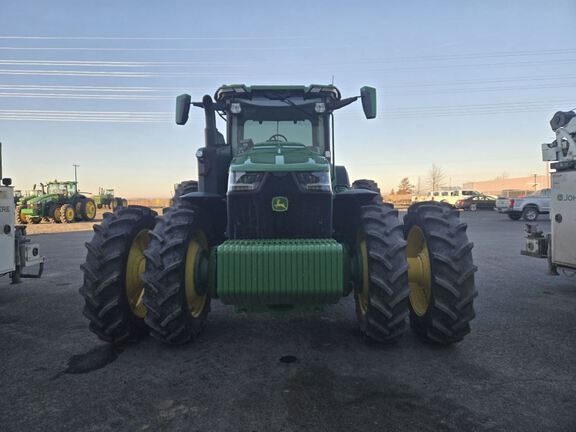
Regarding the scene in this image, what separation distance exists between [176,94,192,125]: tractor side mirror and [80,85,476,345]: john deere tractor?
12 mm

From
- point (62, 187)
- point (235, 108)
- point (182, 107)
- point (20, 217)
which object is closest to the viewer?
point (182, 107)

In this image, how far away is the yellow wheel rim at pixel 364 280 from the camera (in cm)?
356

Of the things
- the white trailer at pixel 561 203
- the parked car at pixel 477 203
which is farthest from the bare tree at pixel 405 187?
the white trailer at pixel 561 203

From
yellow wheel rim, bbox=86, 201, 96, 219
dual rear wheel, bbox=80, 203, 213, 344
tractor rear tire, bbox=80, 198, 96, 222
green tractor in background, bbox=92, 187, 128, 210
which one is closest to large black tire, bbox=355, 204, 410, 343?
dual rear wheel, bbox=80, 203, 213, 344

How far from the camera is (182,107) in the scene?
4.59 meters

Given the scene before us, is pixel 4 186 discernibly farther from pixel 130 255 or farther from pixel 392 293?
pixel 392 293

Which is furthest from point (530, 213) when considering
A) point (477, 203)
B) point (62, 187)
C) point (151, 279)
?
point (62, 187)

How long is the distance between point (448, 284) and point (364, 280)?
77cm

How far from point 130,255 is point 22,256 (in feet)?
11.0

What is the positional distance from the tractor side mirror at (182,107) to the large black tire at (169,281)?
5.06 ft

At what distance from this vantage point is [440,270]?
3.53 metres

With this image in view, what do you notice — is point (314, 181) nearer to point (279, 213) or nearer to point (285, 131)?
point (279, 213)

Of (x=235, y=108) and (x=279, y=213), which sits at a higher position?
(x=235, y=108)

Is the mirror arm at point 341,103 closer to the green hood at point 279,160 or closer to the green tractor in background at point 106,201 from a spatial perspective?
the green hood at point 279,160
